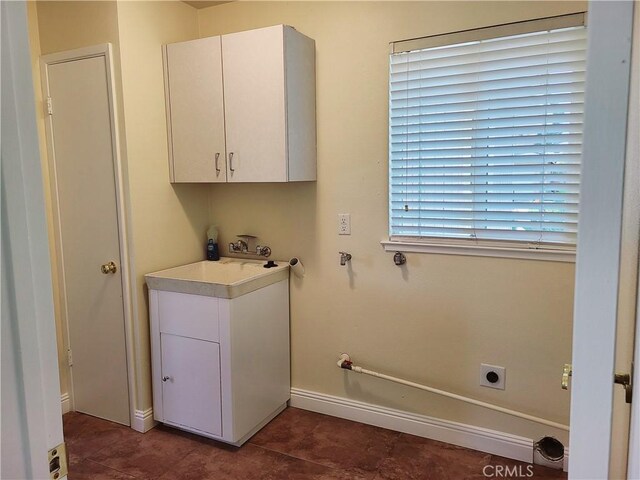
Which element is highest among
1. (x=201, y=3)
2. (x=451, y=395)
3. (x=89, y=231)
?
(x=201, y=3)

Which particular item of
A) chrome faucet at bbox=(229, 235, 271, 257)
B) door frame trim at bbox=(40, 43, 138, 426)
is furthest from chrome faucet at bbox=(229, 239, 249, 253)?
door frame trim at bbox=(40, 43, 138, 426)

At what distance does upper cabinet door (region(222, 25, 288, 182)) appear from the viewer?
2.41 m

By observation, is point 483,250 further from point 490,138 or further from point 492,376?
point 492,376

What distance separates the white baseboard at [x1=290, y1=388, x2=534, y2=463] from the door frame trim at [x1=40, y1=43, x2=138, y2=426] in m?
0.98

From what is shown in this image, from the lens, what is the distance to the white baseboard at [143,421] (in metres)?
2.67

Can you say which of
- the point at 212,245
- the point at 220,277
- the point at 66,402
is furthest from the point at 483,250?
the point at 66,402

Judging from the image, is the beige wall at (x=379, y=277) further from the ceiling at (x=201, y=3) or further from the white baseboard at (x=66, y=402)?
the white baseboard at (x=66, y=402)

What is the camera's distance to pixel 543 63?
2.09m

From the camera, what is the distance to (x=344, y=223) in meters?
2.65

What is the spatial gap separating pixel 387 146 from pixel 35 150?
1.97 meters

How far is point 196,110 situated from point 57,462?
218 centimetres

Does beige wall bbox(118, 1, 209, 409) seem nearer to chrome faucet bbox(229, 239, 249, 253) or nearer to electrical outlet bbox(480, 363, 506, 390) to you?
chrome faucet bbox(229, 239, 249, 253)

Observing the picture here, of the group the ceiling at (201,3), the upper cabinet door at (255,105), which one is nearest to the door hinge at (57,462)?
the upper cabinet door at (255,105)

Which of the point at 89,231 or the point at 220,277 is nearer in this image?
the point at 89,231
